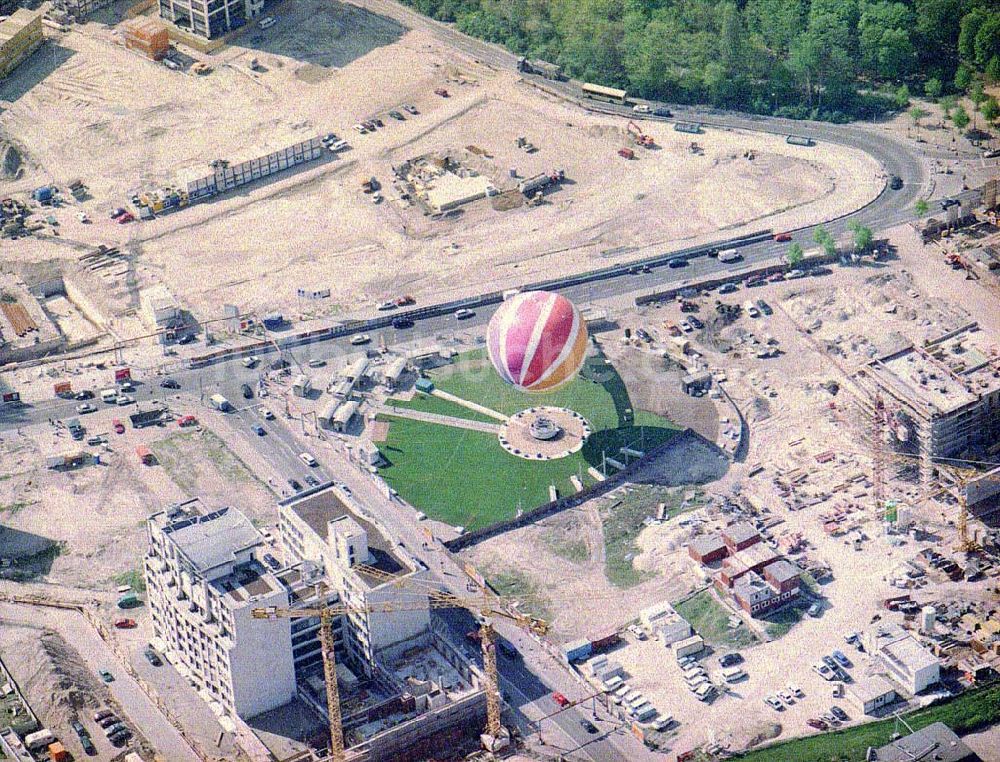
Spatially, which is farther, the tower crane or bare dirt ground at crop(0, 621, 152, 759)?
bare dirt ground at crop(0, 621, 152, 759)

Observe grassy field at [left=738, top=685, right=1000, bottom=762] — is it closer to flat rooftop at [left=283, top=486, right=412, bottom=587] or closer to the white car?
the white car

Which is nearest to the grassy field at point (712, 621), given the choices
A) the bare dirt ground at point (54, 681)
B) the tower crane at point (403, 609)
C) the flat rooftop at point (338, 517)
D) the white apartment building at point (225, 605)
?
the tower crane at point (403, 609)

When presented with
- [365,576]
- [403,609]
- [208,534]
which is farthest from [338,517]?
[208,534]

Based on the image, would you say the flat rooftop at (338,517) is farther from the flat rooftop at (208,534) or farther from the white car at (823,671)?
the white car at (823,671)

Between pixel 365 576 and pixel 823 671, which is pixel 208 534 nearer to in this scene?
pixel 365 576

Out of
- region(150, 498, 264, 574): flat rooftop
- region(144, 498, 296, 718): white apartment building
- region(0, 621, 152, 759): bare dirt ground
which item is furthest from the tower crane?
region(0, 621, 152, 759): bare dirt ground

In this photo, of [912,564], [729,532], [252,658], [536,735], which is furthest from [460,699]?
[912,564]
